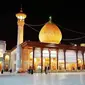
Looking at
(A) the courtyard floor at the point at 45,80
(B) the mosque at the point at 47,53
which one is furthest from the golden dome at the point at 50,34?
(A) the courtyard floor at the point at 45,80

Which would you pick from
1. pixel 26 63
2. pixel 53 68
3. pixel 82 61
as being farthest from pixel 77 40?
pixel 26 63

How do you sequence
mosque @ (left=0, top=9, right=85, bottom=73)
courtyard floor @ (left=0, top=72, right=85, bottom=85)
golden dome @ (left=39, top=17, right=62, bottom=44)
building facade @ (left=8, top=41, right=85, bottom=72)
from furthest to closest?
golden dome @ (left=39, top=17, right=62, bottom=44) → building facade @ (left=8, top=41, right=85, bottom=72) → mosque @ (left=0, top=9, right=85, bottom=73) → courtyard floor @ (left=0, top=72, right=85, bottom=85)

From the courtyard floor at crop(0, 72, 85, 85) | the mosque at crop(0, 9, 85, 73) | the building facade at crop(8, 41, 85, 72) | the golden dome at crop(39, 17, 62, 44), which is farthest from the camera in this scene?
the golden dome at crop(39, 17, 62, 44)

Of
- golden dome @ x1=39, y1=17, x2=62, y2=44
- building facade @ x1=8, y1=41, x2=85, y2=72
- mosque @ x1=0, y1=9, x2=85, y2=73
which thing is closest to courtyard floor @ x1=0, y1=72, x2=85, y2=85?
mosque @ x1=0, y1=9, x2=85, y2=73

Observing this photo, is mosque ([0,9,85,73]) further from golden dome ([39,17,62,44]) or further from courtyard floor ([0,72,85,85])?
courtyard floor ([0,72,85,85])

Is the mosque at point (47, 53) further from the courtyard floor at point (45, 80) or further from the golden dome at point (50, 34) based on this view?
the courtyard floor at point (45, 80)

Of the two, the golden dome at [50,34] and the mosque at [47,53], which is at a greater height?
the golden dome at [50,34]

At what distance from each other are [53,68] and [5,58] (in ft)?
47.2

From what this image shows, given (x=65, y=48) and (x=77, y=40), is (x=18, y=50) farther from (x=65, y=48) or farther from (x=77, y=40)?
(x=77, y=40)

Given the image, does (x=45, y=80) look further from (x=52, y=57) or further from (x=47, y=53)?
(x=52, y=57)

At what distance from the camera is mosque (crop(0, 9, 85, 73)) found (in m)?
29.2

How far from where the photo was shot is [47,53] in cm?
3155

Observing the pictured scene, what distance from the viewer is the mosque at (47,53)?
29.2m

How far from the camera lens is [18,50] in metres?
29.5
